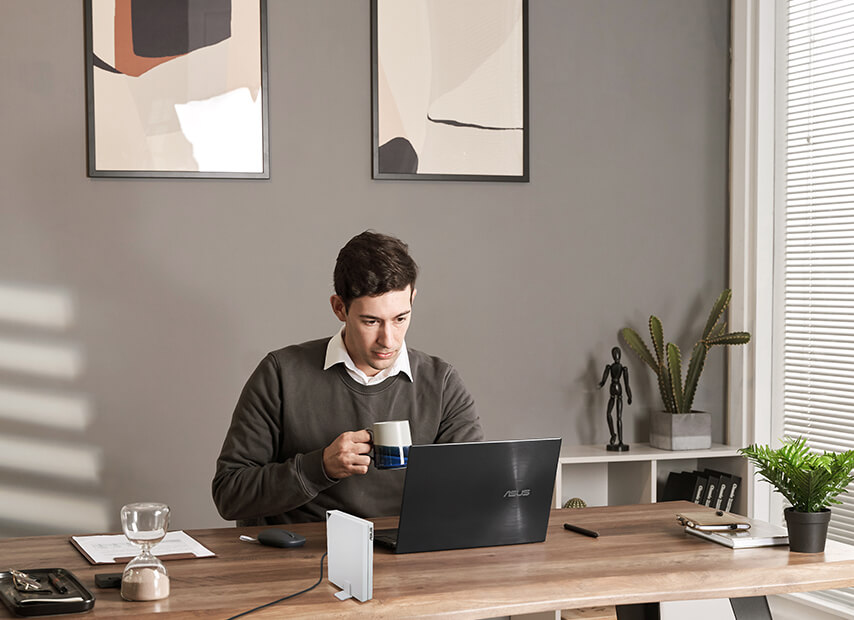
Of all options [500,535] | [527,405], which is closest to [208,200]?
[527,405]

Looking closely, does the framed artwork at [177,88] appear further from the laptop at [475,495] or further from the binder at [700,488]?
the binder at [700,488]

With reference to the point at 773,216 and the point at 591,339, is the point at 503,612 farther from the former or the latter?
the point at 773,216

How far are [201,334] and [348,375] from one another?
108 cm

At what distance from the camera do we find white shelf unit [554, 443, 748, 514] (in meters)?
3.64

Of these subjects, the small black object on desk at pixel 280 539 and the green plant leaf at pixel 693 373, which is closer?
the small black object on desk at pixel 280 539

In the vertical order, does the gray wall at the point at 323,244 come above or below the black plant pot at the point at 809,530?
above

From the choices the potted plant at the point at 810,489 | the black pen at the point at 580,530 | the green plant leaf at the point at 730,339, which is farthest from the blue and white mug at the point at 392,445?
the green plant leaf at the point at 730,339

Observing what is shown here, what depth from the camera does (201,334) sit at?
10.9ft

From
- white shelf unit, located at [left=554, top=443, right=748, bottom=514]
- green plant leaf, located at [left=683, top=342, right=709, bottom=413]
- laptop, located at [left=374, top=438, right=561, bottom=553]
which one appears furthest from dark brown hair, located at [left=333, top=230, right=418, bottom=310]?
green plant leaf, located at [left=683, top=342, right=709, bottom=413]

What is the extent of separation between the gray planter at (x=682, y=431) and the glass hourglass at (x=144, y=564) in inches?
99.3

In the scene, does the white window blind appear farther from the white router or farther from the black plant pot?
the white router

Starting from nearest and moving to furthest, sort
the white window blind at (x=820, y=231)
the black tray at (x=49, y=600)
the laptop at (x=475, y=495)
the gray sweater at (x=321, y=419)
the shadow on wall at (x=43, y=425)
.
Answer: the black tray at (x=49, y=600)
the laptop at (x=475, y=495)
the gray sweater at (x=321, y=419)
the shadow on wall at (x=43, y=425)
the white window blind at (x=820, y=231)

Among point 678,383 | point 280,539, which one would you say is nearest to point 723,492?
point 678,383

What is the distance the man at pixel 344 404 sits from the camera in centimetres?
217
